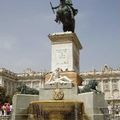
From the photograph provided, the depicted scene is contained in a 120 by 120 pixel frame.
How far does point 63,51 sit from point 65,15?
2.34m

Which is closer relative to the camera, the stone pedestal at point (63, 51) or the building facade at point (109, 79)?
the stone pedestal at point (63, 51)

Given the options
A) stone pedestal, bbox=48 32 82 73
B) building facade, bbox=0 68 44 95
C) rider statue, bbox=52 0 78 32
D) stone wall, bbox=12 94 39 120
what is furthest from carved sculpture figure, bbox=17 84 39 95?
building facade, bbox=0 68 44 95

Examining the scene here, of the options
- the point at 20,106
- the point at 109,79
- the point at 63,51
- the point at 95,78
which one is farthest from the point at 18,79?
the point at 20,106

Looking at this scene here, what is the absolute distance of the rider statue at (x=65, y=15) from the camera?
17938 millimetres

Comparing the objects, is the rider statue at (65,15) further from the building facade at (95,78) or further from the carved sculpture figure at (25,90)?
the building facade at (95,78)

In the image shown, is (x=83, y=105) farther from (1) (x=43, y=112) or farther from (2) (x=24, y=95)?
(2) (x=24, y=95)

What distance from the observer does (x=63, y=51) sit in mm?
16906

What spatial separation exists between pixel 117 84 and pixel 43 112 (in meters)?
102

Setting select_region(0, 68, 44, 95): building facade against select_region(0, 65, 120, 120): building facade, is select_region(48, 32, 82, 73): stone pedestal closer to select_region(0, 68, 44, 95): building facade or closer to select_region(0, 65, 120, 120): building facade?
select_region(0, 68, 44, 95): building facade

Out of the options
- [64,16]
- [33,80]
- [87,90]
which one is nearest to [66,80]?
[87,90]

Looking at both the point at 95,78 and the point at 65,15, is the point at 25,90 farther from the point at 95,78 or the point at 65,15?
the point at 95,78

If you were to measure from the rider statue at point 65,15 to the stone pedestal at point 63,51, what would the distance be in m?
0.95

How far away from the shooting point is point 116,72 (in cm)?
11038

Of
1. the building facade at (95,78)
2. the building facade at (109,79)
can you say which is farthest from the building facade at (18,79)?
the building facade at (109,79)
